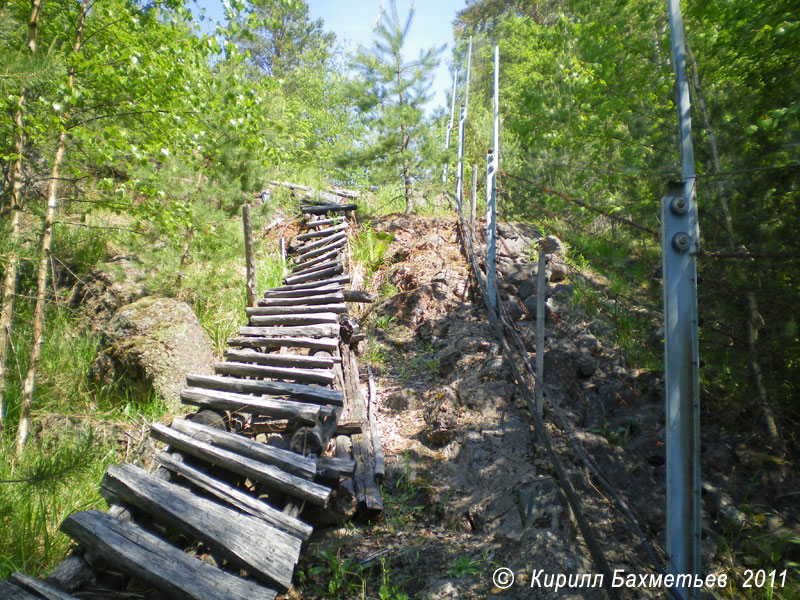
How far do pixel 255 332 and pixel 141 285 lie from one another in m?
1.81

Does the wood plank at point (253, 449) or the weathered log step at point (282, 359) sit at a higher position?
the weathered log step at point (282, 359)

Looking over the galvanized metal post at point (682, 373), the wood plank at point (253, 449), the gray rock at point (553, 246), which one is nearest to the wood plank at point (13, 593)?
the wood plank at point (253, 449)

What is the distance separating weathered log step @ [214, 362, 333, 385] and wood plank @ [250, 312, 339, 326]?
1.39m

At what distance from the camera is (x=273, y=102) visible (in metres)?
7.70

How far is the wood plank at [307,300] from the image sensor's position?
6.71 m

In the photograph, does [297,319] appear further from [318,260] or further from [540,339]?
[540,339]

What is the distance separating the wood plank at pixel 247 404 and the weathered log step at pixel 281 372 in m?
0.52

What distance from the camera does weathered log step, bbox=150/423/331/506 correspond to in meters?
2.94

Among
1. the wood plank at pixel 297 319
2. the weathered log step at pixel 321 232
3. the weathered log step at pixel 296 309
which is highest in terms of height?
the weathered log step at pixel 321 232

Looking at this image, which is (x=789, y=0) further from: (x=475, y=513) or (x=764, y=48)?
(x=475, y=513)

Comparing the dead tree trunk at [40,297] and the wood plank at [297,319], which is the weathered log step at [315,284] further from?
the dead tree trunk at [40,297]

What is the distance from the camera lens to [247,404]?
394cm

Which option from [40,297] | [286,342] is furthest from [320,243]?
[40,297]

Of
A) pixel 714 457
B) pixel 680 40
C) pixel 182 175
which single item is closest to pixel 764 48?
pixel 680 40
